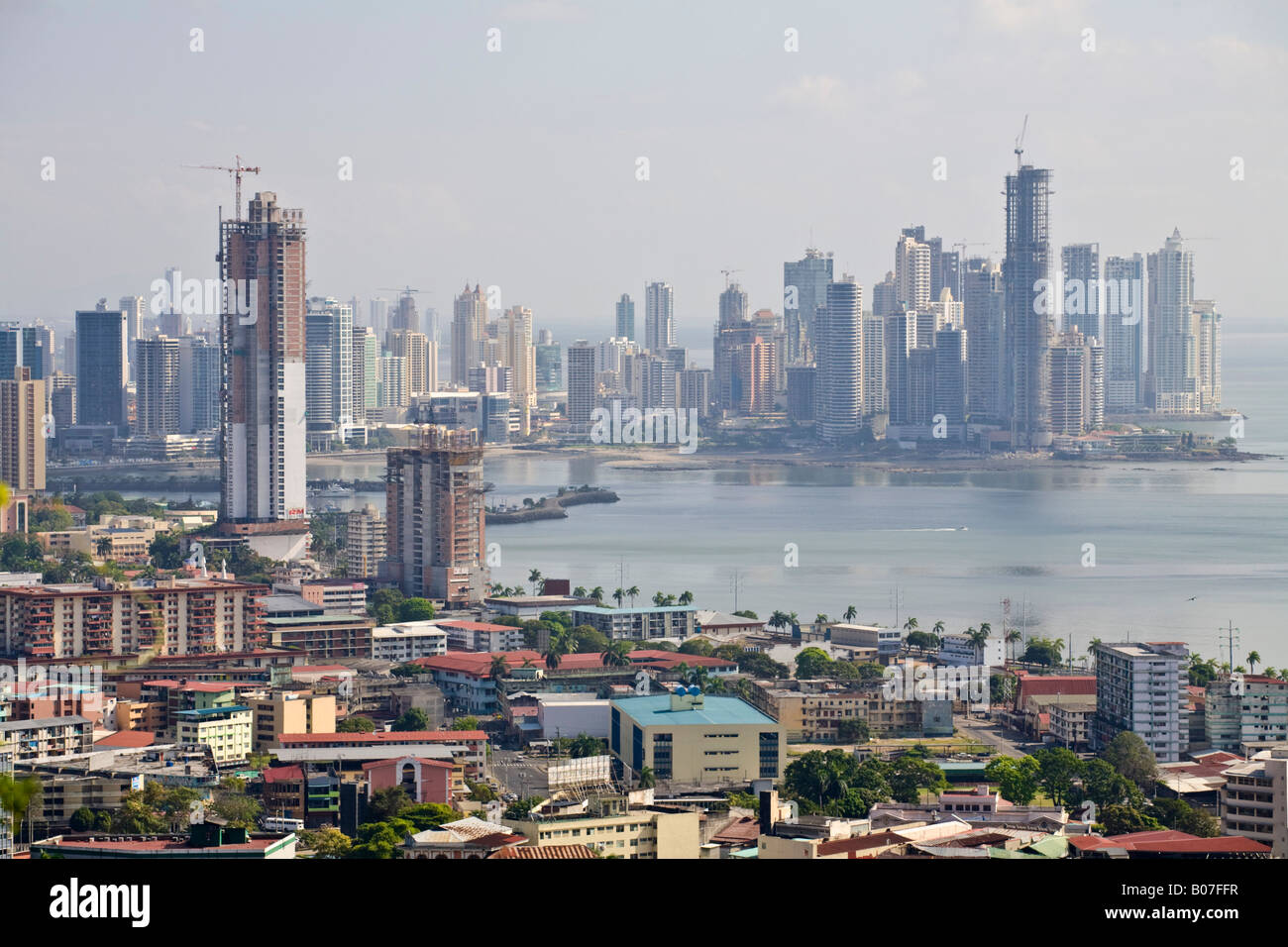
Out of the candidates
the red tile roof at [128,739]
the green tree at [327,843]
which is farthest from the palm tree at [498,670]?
the green tree at [327,843]

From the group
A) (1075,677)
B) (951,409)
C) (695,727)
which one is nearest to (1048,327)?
(951,409)

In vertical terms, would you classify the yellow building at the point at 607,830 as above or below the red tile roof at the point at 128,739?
above

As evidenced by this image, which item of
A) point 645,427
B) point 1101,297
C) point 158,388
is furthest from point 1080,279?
point 158,388

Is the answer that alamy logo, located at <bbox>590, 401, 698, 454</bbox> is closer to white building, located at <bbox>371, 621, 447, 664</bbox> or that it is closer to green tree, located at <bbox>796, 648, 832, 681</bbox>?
white building, located at <bbox>371, 621, 447, 664</bbox>

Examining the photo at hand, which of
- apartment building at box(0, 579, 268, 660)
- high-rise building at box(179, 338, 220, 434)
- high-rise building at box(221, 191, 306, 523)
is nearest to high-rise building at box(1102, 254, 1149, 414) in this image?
high-rise building at box(179, 338, 220, 434)

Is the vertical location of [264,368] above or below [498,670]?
above

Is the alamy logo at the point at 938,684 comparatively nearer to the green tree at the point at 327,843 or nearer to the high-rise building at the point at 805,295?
the green tree at the point at 327,843
